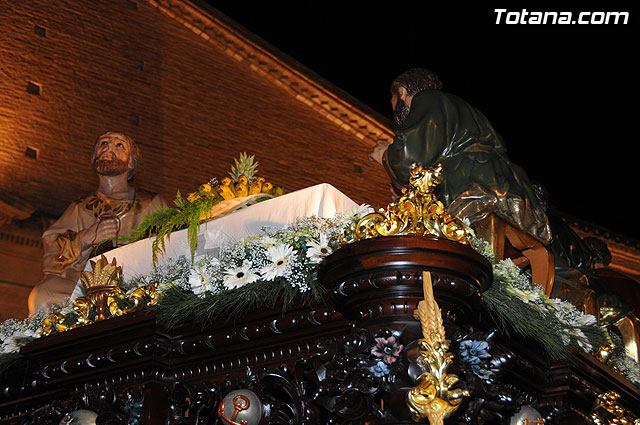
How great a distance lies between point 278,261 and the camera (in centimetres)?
279

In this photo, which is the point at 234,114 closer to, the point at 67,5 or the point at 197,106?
the point at 197,106

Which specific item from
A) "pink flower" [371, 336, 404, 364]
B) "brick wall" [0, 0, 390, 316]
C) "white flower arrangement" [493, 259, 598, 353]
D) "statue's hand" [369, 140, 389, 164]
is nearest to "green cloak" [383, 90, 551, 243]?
"statue's hand" [369, 140, 389, 164]

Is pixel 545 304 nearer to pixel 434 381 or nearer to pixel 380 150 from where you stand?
pixel 434 381

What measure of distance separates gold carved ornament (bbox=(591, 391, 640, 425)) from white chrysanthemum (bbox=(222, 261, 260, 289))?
5.19 ft

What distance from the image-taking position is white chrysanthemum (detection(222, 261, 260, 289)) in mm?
2814

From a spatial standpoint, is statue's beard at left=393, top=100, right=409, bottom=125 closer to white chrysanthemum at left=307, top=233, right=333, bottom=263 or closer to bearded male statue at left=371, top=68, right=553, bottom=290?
bearded male statue at left=371, top=68, right=553, bottom=290

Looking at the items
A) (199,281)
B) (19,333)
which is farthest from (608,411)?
(19,333)

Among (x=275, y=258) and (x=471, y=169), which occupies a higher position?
(x=471, y=169)

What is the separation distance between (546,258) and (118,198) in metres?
2.96

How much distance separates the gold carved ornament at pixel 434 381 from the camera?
2.24m

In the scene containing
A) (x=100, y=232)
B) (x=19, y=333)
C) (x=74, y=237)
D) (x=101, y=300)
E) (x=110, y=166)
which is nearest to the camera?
(x=101, y=300)

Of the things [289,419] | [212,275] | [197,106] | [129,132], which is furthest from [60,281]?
[197,106]

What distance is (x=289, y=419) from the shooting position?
271 cm

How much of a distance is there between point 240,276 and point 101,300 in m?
0.64
